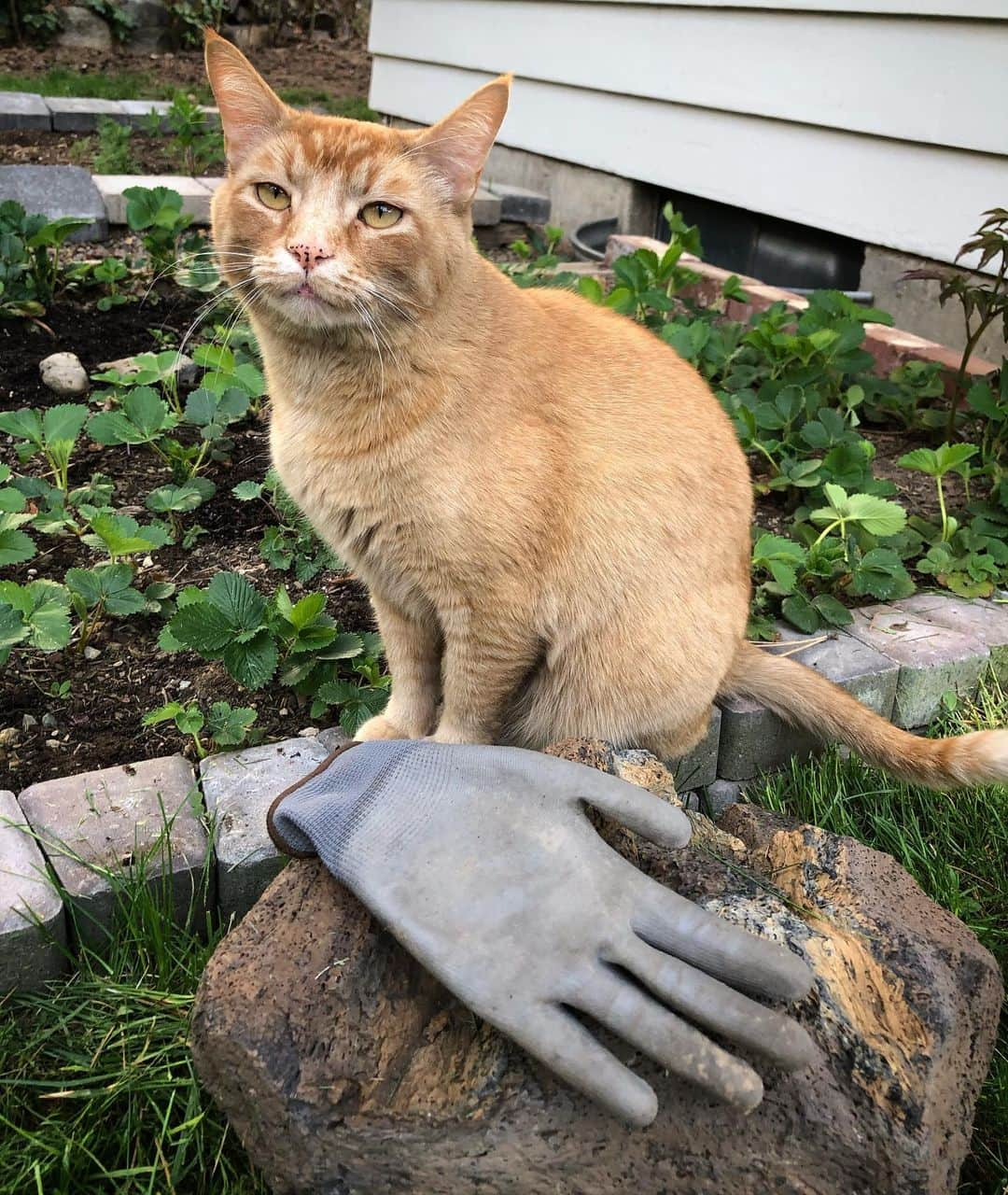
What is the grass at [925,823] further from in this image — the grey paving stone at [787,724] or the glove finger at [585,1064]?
the glove finger at [585,1064]

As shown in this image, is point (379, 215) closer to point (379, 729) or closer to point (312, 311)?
point (312, 311)

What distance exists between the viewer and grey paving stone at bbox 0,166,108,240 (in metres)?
4.55

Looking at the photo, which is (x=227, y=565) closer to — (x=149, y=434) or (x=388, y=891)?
(x=149, y=434)

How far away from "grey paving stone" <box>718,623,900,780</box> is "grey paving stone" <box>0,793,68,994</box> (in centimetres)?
133

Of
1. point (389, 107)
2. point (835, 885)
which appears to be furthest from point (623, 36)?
point (835, 885)

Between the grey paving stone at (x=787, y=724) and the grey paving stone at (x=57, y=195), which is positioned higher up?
the grey paving stone at (x=57, y=195)

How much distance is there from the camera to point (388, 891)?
4.72ft

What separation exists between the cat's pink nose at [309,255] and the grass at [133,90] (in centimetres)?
669

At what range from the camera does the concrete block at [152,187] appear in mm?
4703

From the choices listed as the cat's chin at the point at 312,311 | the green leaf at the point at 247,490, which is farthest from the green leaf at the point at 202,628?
the green leaf at the point at 247,490

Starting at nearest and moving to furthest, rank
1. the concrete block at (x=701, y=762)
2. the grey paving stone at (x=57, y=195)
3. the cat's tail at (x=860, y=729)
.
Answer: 1. the cat's tail at (x=860, y=729)
2. the concrete block at (x=701, y=762)
3. the grey paving stone at (x=57, y=195)

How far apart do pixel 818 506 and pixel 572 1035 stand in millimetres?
2022

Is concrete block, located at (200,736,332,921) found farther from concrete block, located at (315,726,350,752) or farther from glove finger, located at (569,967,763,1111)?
glove finger, located at (569,967,763,1111)

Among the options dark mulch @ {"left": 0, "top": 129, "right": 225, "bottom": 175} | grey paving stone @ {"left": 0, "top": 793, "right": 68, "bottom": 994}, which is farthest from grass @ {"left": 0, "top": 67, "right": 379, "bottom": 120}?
grey paving stone @ {"left": 0, "top": 793, "right": 68, "bottom": 994}
